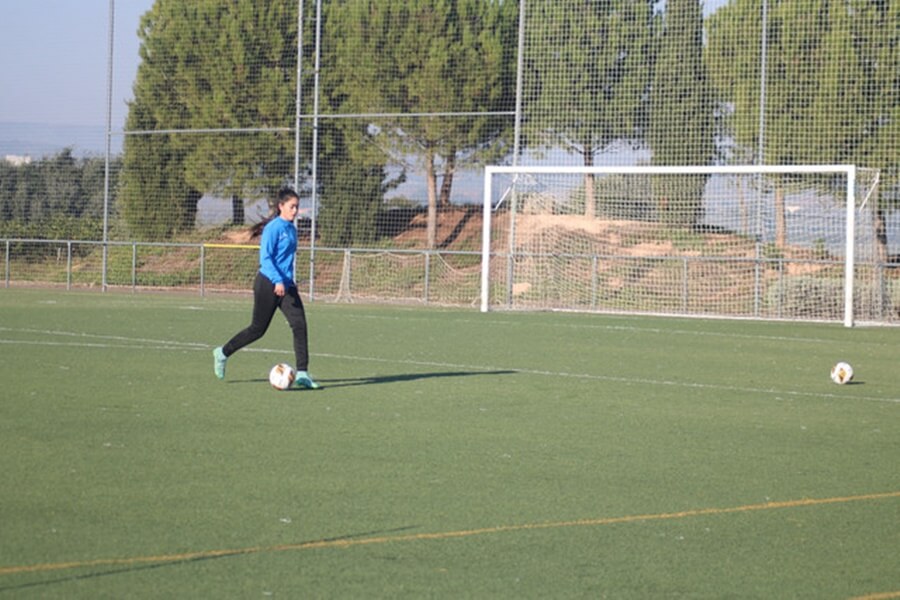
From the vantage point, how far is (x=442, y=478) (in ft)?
27.0

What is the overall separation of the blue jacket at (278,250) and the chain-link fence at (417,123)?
1808 cm

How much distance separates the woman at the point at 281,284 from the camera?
12.9 meters

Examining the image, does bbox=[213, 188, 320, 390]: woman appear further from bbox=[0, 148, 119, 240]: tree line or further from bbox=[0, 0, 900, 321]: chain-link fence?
bbox=[0, 148, 119, 240]: tree line

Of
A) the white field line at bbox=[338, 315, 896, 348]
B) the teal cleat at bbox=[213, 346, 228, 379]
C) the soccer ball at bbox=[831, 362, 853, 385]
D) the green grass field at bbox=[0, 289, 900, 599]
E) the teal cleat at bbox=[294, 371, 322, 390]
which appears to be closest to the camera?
the green grass field at bbox=[0, 289, 900, 599]

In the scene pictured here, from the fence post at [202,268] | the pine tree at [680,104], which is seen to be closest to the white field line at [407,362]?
the pine tree at [680,104]

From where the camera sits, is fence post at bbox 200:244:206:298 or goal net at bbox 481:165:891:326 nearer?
goal net at bbox 481:165:891:326

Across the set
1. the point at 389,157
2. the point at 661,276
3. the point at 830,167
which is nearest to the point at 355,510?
the point at 830,167

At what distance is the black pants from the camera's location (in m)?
12.9

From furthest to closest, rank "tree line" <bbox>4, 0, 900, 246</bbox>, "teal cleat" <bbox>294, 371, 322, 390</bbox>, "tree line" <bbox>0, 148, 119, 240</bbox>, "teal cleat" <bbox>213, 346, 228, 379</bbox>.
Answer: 1. "tree line" <bbox>0, 148, 119, 240</bbox>
2. "tree line" <bbox>4, 0, 900, 246</bbox>
3. "teal cleat" <bbox>213, 346, 228, 379</bbox>
4. "teal cleat" <bbox>294, 371, 322, 390</bbox>

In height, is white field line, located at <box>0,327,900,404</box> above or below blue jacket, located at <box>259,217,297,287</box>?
below

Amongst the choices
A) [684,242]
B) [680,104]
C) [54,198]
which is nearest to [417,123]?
[680,104]

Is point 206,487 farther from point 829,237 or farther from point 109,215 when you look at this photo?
point 109,215

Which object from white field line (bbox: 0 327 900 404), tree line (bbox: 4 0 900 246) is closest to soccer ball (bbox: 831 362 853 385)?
white field line (bbox: 0 327 900 404)

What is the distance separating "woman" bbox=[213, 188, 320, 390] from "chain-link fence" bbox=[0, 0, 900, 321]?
18077mm
